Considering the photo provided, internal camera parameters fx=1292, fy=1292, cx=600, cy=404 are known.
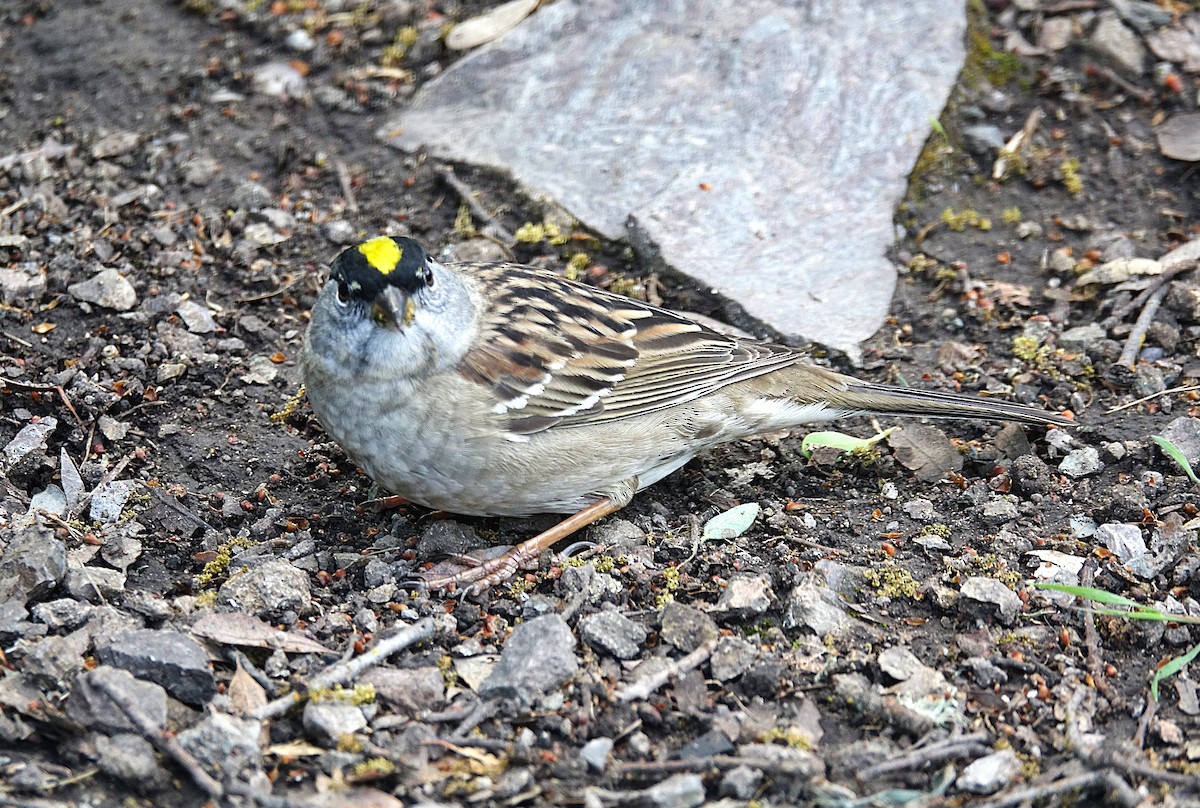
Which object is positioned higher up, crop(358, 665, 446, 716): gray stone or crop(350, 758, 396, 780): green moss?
crop(350, 758, 396, 780): green moss

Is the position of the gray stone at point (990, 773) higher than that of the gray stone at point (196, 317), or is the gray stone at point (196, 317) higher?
the gray stone at point (196, 317)

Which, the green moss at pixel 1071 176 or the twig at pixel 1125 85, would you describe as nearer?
the green moss at pixel 1071 176

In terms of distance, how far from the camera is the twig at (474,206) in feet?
20.6

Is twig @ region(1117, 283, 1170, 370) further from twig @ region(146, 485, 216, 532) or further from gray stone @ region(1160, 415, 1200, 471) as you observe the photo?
twig @ region(146, 485, 216, 532)

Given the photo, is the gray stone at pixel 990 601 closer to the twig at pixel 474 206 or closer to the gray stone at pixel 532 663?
the gray stone at pixel 532 663

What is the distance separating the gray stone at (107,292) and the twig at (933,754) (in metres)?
3.85

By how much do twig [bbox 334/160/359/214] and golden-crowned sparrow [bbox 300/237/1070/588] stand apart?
1.39 m

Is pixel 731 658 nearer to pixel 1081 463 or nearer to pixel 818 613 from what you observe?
pixel 818 613

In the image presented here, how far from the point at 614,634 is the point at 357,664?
0.78m

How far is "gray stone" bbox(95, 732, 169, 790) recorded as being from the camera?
321cm

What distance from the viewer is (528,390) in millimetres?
4777

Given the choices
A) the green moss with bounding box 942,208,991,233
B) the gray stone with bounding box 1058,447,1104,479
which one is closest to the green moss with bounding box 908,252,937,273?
the green moss with bounding box 942,208,991,233

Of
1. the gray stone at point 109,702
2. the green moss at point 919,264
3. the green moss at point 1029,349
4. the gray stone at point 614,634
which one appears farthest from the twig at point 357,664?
the green moss at point 919,264

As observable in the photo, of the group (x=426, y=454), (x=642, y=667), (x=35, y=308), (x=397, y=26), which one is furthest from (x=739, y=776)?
(x=397, y=26)
